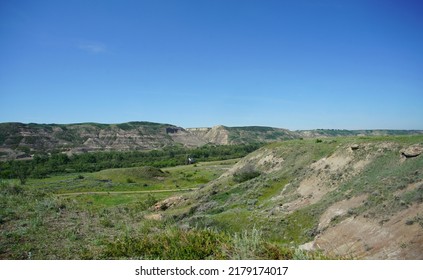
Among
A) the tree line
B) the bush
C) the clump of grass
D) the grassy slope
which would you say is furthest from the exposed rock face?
the tree line

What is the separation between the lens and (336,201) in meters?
18.6

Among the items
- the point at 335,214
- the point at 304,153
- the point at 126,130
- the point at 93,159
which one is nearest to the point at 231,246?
the point at 335,214

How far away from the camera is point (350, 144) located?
88.4ft

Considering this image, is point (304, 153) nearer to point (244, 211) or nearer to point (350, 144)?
point (350, 144)

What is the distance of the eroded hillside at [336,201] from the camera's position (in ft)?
40.5

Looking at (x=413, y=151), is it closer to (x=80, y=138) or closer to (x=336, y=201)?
(x=336, y=201)

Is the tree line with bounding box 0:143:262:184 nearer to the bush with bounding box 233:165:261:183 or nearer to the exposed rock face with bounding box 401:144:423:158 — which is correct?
the bush with bounding box 233:165:261:183

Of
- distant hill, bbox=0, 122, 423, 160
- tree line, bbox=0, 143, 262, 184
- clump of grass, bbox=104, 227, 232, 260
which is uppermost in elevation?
distant hill, bbox=0, 122, 423, 160

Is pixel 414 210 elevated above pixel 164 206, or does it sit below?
above

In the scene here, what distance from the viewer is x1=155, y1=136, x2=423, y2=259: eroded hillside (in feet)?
40.5

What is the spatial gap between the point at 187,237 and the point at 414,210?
36.8 feet

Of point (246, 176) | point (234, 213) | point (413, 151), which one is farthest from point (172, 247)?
point (246, 176)

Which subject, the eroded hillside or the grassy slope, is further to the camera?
the eroded hillside

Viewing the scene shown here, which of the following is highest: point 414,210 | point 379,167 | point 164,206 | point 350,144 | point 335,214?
point 350,144
